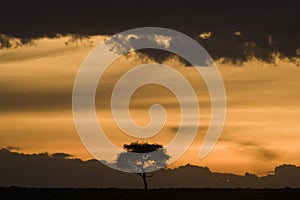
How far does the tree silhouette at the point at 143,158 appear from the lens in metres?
149

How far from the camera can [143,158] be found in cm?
15312

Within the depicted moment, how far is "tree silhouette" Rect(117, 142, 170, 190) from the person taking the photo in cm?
14925
